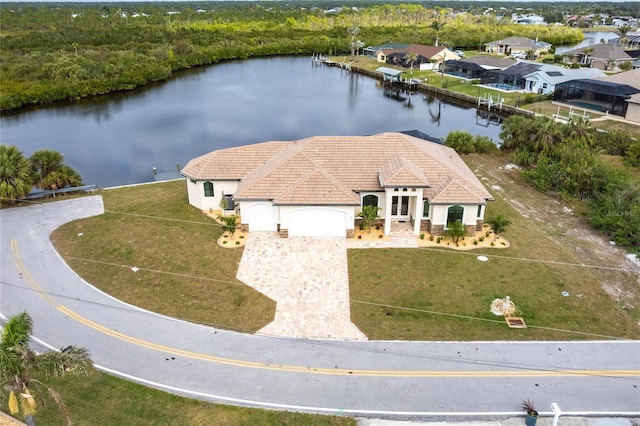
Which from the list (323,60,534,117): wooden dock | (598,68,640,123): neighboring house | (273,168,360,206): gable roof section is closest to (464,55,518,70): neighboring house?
(323,60,534,117): wooden dock

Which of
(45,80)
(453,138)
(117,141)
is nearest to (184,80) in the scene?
(45,80)


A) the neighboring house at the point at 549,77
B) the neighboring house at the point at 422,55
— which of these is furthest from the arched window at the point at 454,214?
the neighboring house at the point at 422,55

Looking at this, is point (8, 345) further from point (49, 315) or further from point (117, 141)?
point (117, 141)

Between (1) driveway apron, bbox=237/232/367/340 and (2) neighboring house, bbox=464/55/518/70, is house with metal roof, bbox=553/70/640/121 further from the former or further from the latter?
(1) driveway apron, bbox=237/232/367/340

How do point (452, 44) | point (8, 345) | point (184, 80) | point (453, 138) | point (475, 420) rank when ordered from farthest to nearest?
point (452, 44)
point (184, 80)
point (453, 138)
point (475, 420)
point (8, 345)

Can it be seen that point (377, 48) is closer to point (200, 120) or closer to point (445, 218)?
point (200, 120)
